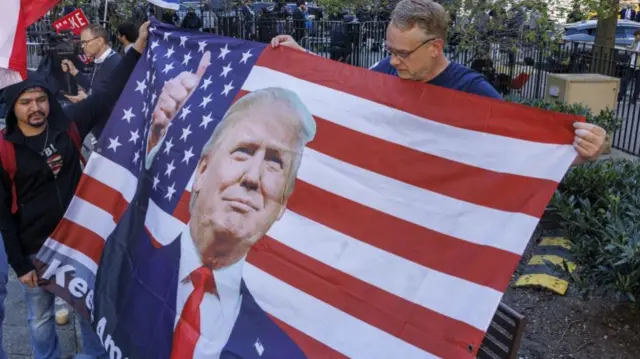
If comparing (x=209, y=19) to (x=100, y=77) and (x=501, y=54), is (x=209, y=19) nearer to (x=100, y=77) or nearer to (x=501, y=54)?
(x=501, y=54)

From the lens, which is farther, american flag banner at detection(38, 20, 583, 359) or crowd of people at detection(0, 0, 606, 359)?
crowd of people at detection(0, 0, 606, 359)

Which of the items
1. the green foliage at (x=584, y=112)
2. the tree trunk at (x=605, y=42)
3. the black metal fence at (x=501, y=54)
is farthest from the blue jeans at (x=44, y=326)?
the tree trunk at (x=605, y=42)

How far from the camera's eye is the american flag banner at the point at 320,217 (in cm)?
245

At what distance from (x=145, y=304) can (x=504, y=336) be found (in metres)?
1.75

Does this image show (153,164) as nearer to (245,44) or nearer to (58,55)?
(245,44)

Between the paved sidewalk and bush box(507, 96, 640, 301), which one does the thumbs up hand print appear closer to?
the paved sidewalk

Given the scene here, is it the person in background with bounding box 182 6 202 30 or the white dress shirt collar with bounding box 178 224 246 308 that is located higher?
the person in background with bounding box 182 6 202 30

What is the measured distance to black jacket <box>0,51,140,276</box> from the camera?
378cm

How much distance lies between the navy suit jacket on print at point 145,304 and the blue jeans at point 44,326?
0.48 meters

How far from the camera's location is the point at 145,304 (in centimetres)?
339

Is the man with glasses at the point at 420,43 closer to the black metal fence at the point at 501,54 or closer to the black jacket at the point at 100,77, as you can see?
the black jacket at the point at 100,77

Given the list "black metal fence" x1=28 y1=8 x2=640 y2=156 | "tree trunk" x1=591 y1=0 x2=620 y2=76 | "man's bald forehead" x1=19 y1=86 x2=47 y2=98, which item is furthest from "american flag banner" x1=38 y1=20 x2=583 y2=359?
"tree trunk" x1=591 y1=0 x2=620 y2=76

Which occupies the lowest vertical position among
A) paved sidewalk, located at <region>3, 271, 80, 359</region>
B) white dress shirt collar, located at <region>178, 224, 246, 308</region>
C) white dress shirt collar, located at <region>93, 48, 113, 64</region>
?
paved sidewalk, located at <region>3, 271, 80, 359</region>

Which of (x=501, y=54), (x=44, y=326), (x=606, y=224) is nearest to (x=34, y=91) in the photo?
(x=44, y=326)
